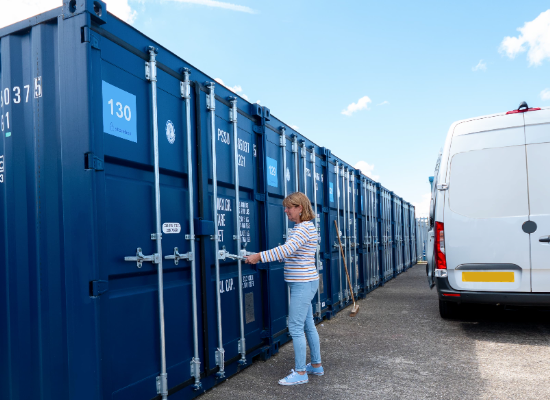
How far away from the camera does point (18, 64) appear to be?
3055 millimetres

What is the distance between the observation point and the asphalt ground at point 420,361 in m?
3.71

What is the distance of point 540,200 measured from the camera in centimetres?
502

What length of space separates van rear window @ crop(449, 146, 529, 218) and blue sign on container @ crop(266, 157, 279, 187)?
213 centimetres

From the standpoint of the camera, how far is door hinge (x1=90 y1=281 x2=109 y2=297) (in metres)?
2.66

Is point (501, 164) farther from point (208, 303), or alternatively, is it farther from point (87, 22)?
point (87, 22)

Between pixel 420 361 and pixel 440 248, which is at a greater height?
pixel 440 248

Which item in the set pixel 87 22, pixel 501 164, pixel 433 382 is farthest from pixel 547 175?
pixel 87 22

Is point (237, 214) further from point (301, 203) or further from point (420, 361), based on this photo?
point (420, 361)

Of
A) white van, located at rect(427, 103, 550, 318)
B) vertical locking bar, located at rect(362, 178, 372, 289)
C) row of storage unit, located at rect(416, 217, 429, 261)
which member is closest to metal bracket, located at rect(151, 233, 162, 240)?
white van, located at rect(427, 103, 550, 318)

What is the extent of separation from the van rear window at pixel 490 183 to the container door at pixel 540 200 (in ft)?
0.27

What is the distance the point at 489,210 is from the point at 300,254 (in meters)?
2.62

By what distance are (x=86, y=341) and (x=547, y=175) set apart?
16.2 feet

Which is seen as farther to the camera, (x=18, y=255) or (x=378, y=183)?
(x=378, y=183)

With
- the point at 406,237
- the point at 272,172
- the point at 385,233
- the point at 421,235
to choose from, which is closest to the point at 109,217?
the point at 272,172
